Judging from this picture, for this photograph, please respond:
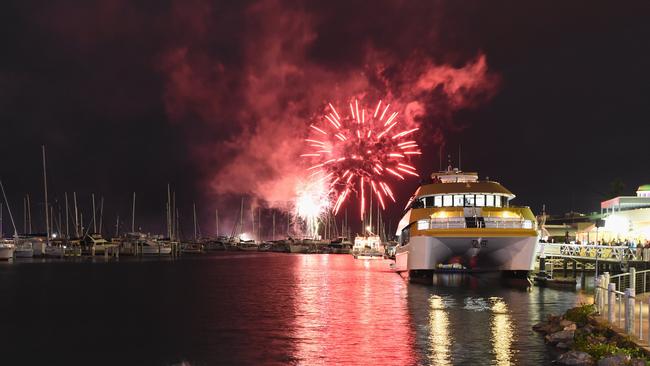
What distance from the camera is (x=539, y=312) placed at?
43.1m

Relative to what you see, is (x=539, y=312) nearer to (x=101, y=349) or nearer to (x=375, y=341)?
(x=375, y=341)

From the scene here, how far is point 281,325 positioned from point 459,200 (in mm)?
26783

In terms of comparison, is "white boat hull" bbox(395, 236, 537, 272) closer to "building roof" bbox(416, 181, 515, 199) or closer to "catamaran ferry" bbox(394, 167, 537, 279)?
"catamaran ferry" bbox(394, 167, 537, 279)

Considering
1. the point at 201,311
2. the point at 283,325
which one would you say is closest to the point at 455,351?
the point at 283,325

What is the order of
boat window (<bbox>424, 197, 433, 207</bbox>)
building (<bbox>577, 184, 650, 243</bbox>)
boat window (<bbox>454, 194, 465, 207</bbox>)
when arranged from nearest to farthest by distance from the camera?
boat window (<bbox>454, 194, 465, 207</bbox>)
boat window (<bbox>424, 197, 433, 207</bbox>)
building (<bbox>577, 184, 650, 243</bbox>)

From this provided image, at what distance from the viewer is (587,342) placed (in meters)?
25.5

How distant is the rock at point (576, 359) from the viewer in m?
24.3

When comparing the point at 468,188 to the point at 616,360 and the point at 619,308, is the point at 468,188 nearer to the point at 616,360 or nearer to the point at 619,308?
the point at 619,308

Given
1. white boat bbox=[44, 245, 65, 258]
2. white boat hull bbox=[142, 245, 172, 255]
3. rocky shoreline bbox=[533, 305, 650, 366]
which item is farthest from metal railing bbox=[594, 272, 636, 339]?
white boat hull bbox=[142, 245, 172, 255]

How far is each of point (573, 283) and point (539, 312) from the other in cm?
1917

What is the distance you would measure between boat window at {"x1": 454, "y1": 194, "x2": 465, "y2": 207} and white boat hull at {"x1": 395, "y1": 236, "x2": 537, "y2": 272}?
15.0ft

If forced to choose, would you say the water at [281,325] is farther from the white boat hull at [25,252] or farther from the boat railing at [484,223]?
the white boat hull at [25,252]

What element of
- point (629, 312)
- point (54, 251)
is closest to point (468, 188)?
point (629, 312)

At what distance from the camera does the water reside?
29.8m
